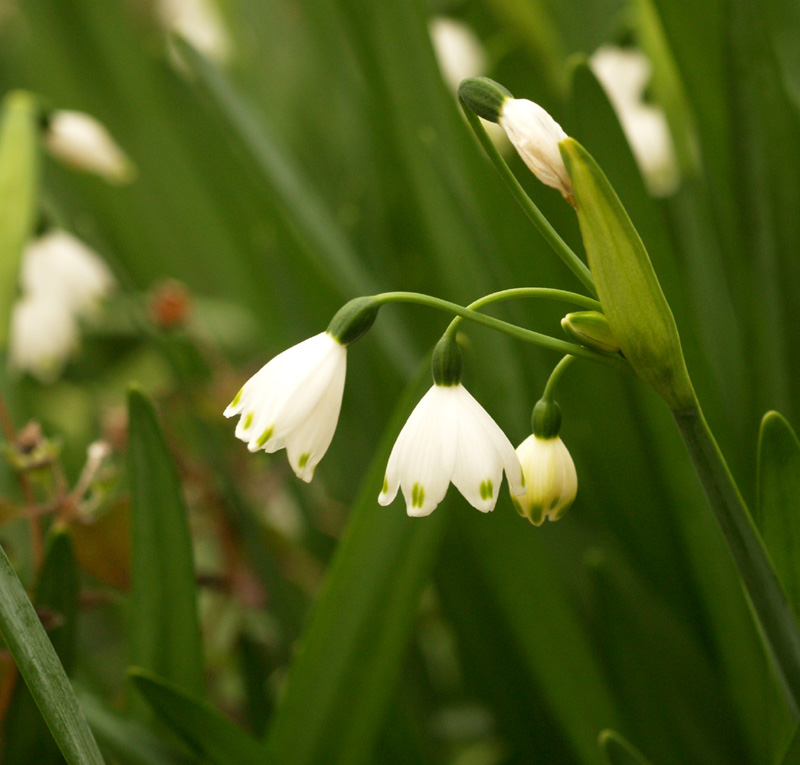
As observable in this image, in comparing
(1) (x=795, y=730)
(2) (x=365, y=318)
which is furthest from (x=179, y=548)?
(1) (x=795, y=730)

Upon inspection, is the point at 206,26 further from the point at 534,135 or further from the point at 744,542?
the point at 744,542

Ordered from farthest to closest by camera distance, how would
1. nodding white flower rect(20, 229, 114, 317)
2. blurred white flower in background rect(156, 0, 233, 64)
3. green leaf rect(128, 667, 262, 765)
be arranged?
1. blurred white flower in background rect(156, 0, 233, 64)
2. nodding white flower rect(20, 229, 114, 317)
3. green leaf rect(128, 667, 262, 765)

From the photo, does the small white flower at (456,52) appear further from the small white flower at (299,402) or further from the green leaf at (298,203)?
the small white flower at (299,402)

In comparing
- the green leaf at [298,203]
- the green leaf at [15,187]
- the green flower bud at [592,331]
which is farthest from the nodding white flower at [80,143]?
the green flower bud at [592,331]

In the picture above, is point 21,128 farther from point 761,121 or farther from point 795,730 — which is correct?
point 795,730

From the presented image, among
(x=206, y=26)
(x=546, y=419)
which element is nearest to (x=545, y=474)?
(x=546, y=419)

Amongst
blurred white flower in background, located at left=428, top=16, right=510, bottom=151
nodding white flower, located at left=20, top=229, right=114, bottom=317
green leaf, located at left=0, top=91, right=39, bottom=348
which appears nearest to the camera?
green leaf, located at left=0, top=91, right=39, bottom=348

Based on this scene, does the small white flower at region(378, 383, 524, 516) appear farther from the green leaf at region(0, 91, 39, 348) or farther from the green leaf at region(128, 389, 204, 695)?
the green leaf at region(0, 91, 39, 348)

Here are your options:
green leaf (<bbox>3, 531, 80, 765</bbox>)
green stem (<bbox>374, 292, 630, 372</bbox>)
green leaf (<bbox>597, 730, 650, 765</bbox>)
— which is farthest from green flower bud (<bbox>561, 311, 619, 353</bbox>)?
green leaf (<bbox>3, 531, 80, 765</bbox>)
